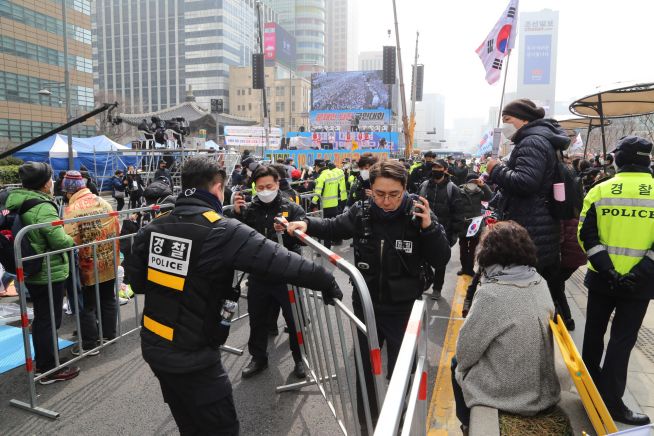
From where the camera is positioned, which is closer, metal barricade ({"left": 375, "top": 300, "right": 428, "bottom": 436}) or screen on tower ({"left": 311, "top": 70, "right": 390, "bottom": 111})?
metal barricade ({"left": 375, "top": 300, "right": 428, "bottom": 436})

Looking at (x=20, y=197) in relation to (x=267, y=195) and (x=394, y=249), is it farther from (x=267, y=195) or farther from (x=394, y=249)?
(x=394, y=249)

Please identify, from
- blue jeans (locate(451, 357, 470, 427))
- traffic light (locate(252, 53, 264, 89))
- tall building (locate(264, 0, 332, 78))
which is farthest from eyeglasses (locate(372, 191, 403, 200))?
tall building (locate(264, 0, 332, 78))

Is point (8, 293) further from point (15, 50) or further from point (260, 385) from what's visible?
point (15, 50)

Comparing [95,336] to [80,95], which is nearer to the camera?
[95,336]

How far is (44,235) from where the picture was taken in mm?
4191

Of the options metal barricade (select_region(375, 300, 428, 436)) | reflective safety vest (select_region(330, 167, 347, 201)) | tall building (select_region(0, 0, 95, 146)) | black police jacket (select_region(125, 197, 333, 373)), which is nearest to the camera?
metal barricade (select_region(375, 300, 428, 436))

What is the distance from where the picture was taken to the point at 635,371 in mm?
4113

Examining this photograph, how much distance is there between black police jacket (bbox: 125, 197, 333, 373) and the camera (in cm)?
233

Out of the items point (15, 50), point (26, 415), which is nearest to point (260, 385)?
point (26, 415)

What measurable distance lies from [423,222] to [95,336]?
3694 millimetres

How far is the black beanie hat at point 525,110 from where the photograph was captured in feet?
12.0

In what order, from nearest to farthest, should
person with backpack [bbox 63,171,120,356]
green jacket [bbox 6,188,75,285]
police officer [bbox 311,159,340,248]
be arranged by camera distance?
green jacket [bbox 6,188,75,285] < person with backpack [bbox 63,171,120,356] < police officer [bbox 311,159,340,248]

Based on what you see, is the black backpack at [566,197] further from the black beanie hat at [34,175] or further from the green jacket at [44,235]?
the black beanie hat at [34,175]

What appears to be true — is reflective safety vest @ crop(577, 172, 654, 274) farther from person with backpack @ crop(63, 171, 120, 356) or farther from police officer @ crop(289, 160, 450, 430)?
person with backpack @ crop(63, 171, 120, 356)
